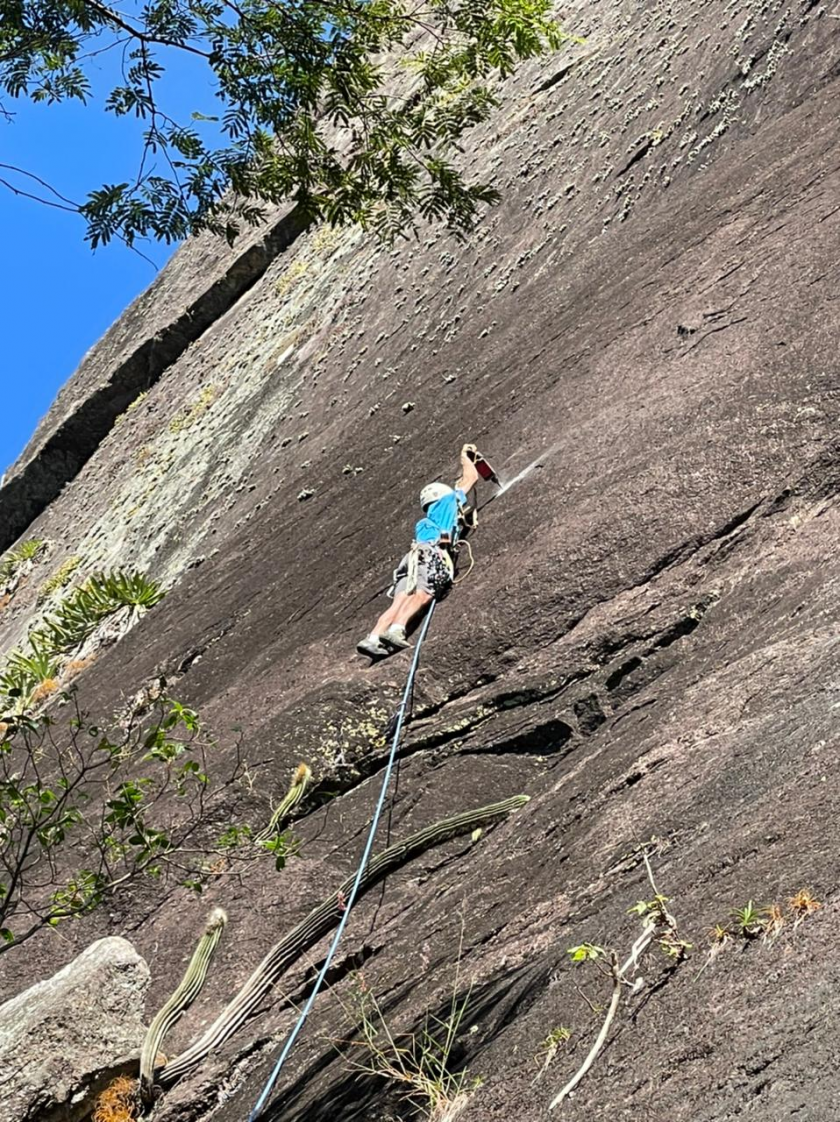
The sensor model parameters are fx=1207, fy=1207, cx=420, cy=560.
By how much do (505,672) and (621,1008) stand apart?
3.27 metres

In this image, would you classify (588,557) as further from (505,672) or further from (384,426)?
(384,426)

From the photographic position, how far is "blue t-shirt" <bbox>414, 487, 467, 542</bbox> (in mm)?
7801

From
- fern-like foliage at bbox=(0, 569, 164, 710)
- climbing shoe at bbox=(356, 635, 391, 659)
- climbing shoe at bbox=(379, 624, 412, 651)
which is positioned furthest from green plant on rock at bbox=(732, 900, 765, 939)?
fern-like foliage at bbox=(0, 569, 164, 710)

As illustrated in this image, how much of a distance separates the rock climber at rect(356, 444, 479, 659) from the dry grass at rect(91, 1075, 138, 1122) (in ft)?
8.81

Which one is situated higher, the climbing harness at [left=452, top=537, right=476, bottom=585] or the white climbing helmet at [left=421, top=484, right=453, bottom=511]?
the white climbing helmet at [left=421, top=484, right=453, bottom=511]

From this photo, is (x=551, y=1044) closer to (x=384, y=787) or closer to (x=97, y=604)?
(x=384, y=787)

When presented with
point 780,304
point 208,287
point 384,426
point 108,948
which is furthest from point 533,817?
point 208,287

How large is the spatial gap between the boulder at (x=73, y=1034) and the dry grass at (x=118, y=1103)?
0.14 ft

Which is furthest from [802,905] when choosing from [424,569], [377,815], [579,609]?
[424,569]

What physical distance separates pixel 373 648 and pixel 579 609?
142 centimetres

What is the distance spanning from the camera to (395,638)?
7.02 m

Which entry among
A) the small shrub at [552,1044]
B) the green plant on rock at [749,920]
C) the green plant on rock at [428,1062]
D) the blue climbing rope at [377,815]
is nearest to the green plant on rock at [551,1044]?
the small shrub at [552,1044]

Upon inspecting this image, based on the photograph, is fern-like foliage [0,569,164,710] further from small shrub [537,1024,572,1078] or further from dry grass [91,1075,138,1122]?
small shrub [537,1024,572,1078]

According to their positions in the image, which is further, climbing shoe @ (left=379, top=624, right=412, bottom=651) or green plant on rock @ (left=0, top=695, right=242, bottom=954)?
climbing shoe @ (left=379, top=624, right=412, bottom=651)
